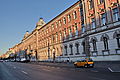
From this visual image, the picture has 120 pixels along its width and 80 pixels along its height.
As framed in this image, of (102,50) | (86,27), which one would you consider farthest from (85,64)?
(86,27)

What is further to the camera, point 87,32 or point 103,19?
point 87,32

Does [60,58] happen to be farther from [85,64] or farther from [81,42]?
[85,64]

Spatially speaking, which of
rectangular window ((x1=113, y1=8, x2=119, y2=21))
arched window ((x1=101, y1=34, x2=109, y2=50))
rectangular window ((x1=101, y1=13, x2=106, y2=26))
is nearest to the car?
arched window ((x1=101, y1=34, x2=109, y2=50))

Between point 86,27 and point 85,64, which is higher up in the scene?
point 86,27

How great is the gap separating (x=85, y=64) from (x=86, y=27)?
41.5ft

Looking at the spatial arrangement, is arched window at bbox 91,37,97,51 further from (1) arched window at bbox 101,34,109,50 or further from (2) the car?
(2) the car

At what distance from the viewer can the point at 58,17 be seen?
4841cm

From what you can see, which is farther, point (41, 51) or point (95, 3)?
point (41, 51)

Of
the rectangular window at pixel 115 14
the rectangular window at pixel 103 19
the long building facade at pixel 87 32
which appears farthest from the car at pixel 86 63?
the rectangular window at pixel 115 14

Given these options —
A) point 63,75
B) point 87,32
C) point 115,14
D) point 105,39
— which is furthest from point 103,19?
point 63,75

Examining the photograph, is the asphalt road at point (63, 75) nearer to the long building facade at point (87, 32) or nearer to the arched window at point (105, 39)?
the long building facade at point (87, 32)

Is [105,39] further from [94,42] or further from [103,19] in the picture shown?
[103,19]

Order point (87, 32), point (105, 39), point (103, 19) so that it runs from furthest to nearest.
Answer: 1. point (87, 32)
2. point (103, 19)
3. point (105, 39)

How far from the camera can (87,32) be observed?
106ft
